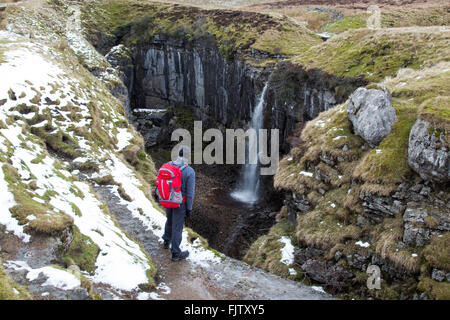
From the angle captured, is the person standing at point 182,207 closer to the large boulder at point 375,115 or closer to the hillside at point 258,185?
the hillside at point 258,185

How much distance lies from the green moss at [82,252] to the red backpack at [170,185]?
214 centimetres

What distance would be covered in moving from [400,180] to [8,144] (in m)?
15.6

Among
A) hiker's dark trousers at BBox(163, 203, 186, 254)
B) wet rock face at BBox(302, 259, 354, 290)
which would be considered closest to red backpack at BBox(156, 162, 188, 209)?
hiker's dark trousers at BBox(163, 203, 186, 254)

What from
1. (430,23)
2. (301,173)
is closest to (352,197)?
(301,173)

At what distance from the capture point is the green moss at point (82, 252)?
7.87 metres

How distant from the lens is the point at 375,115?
17266mm

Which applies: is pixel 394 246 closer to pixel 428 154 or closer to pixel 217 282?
pixel 428 154

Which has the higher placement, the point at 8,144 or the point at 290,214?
the point at 8,144

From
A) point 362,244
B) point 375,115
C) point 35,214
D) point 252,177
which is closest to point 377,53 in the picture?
point 375,115

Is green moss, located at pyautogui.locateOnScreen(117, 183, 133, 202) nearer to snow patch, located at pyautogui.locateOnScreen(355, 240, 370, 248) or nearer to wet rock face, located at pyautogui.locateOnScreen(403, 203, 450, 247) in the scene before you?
snow patch, located at pyautogui.locateOnScreen(355, 240, 370, 248)

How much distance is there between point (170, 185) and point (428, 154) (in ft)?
35.2

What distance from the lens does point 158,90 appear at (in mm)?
58000
